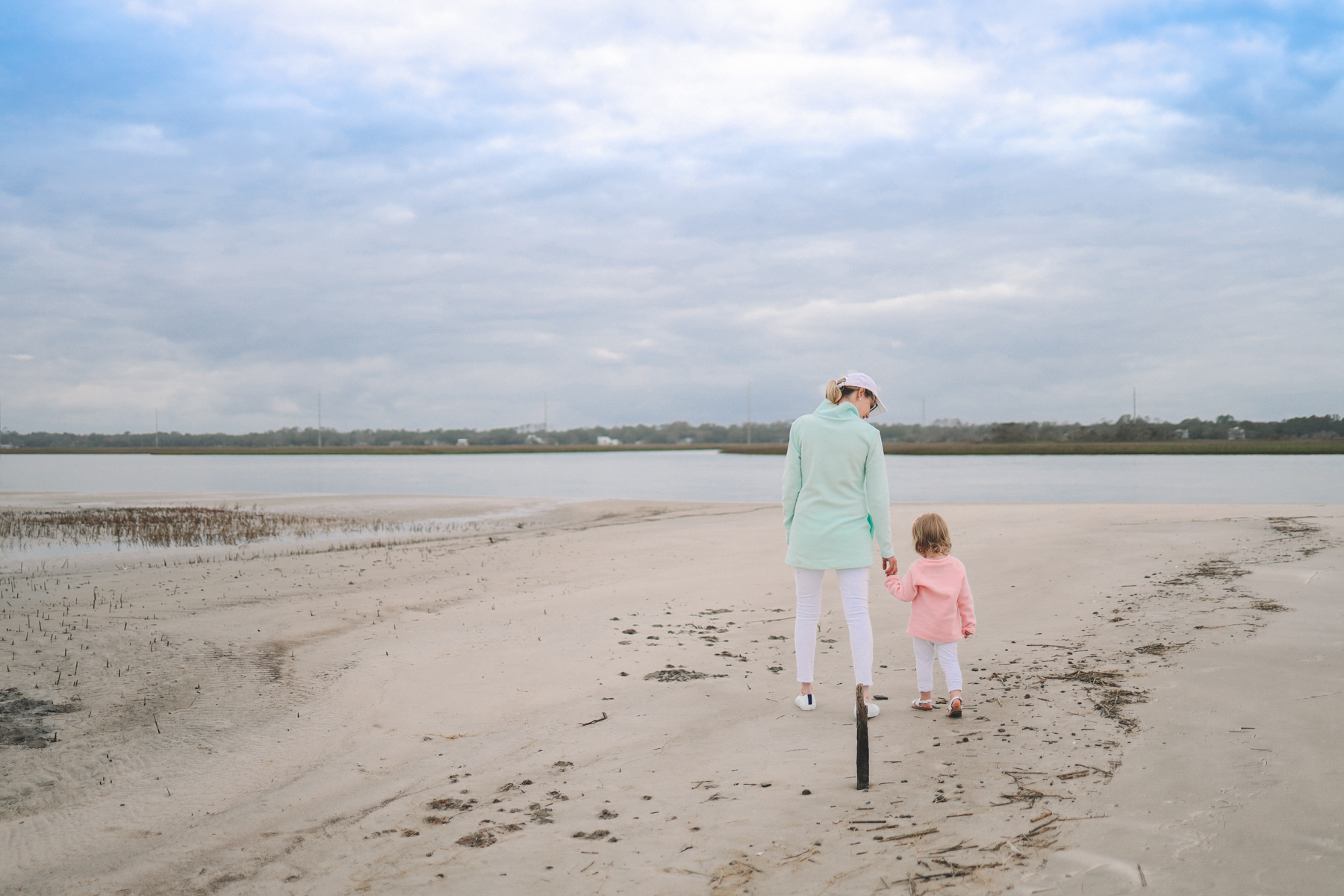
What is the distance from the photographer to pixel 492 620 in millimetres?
8938

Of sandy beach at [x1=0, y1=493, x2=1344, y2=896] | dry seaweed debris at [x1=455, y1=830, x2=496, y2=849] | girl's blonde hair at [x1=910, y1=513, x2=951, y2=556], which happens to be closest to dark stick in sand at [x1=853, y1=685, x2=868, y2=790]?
sandy beach at [x1=0, y1=493, x2=1344, y2=896]

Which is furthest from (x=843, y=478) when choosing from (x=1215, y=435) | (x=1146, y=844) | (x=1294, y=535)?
(x=1215, y=435)

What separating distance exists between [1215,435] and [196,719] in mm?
119982

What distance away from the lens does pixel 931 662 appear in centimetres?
527

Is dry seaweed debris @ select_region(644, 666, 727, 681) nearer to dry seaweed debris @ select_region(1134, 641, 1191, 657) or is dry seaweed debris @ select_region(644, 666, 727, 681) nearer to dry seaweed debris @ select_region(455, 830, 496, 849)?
dry seaweed debris @ select_region(455, 830, 496, 849)

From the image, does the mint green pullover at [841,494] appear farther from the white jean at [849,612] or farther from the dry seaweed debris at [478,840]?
the dry seaweed debris at [478,840]

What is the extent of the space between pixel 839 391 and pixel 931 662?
1.89m

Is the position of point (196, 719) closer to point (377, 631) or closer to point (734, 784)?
point (377, 631)

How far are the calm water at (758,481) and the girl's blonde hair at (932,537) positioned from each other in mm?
28187

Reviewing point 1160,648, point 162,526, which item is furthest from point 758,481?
point 1160,648

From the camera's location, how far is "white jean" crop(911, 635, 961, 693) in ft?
16.6

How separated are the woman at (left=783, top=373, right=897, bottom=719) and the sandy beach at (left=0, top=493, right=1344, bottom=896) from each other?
2.72ft

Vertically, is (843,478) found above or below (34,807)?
above

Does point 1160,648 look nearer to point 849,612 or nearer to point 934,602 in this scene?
point 934,602
